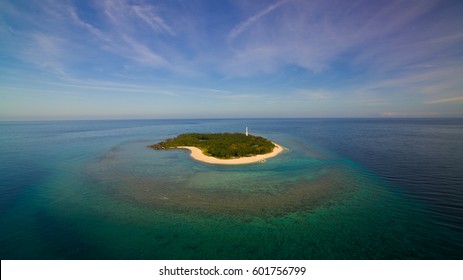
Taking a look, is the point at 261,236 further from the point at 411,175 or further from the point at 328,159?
the point at 328,159

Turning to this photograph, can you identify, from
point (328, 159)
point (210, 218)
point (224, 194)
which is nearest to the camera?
point (210, 218)

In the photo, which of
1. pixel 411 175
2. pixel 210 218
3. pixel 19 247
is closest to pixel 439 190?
pixel 411 175

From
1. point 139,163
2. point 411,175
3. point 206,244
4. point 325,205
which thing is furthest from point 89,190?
point 411,175

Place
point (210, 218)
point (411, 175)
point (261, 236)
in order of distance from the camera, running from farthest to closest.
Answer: point (411, 175)
point (210, 218)
point (261, 236)

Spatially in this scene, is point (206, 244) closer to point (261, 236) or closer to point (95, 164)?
point (261, 236)

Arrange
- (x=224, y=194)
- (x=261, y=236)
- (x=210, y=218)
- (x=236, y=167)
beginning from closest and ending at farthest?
(x=261, y=236) < (x=210, y=218) < (x=224, y=194) < (x=236, y=167)

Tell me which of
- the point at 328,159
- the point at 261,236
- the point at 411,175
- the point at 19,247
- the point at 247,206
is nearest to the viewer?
the point at 19,247

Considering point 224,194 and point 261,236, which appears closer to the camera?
point 261,236

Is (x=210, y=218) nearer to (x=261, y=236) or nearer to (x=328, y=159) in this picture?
(x=261, y=236)

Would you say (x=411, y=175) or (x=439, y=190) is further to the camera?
(x=411, y=175)
